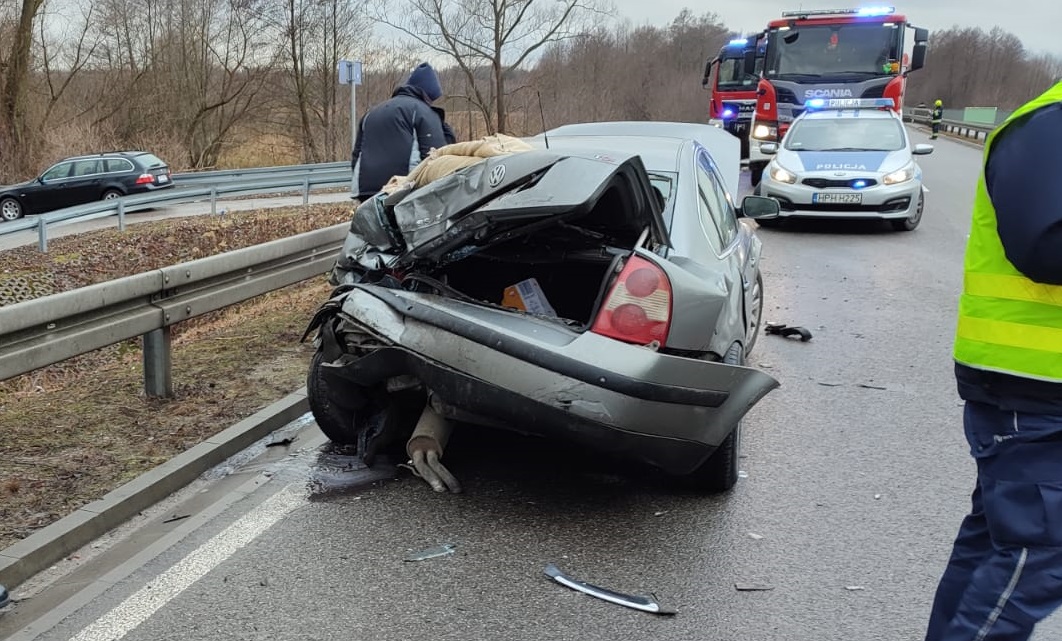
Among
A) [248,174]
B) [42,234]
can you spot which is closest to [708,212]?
[42,234]

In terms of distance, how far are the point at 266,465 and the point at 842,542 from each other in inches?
107

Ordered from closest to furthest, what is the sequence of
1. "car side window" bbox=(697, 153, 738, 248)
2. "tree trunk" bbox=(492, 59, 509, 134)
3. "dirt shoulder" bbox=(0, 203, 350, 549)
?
"dirt shoulder" bbox=(0, 203, 350, 549)
"car side window" bbox=(697, 153, 738, 248)
"tree trunk" bbox=(492, 59, 509, 134)

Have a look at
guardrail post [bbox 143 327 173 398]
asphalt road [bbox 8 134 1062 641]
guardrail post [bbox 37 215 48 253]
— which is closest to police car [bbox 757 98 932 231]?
asphalt road [bbox 8 134 1062 641]

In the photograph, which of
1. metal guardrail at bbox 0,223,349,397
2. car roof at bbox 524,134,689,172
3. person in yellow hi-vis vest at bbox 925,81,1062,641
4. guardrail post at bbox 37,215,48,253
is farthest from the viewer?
guardrail post at bbox 37,215,48,253

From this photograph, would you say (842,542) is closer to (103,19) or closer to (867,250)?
(867,250)

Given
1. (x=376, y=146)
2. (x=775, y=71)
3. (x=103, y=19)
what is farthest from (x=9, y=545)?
(x=103, y=19)

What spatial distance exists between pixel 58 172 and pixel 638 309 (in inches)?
852

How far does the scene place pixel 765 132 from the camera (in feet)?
57.3

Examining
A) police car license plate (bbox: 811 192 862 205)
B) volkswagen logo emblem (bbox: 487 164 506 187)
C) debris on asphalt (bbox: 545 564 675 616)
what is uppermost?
volkswagen logo emblem (bbox: 487 164 506 187)

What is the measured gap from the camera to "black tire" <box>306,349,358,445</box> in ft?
13.5

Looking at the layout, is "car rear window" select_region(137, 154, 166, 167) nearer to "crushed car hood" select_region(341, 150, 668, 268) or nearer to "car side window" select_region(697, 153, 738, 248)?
"car side window" select_region(697, 153, 738, 248)

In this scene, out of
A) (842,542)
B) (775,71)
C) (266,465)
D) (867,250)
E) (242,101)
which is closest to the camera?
(842,542)

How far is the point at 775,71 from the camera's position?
17.7 meters

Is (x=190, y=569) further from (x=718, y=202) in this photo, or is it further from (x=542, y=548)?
(x=718, y=202)
